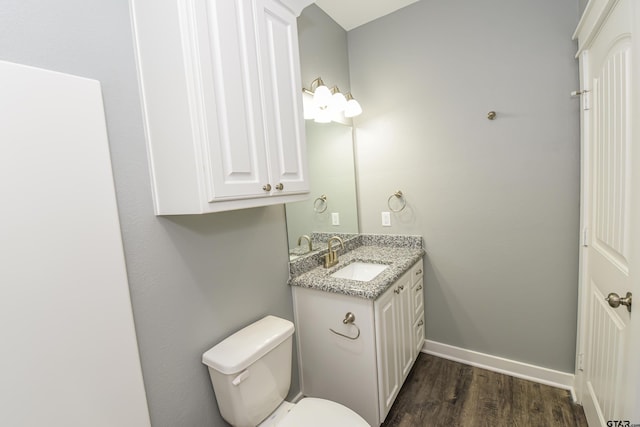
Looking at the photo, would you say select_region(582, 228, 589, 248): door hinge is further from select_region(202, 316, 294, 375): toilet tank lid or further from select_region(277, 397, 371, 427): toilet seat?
select_region(202, 316, 294, 375): toilet tank lid

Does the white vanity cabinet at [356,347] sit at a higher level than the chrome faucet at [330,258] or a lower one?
lower

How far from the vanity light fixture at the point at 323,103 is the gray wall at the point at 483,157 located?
0.29 m

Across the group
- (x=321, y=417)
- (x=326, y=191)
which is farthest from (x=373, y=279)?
(x=326, y=191)

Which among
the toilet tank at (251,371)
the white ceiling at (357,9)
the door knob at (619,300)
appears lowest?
the toilet tank at (251,371)

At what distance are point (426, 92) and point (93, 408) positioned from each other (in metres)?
2.35

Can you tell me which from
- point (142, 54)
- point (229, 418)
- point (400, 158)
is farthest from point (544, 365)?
point (142, 54)

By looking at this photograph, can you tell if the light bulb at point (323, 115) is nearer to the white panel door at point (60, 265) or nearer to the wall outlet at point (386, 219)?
the wall outlet at point (386, 219)

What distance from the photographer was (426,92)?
196cm

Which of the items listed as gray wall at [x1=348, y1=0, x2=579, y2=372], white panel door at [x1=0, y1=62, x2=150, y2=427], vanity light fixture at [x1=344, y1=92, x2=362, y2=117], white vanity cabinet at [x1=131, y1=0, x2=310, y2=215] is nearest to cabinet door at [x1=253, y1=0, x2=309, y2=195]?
white vanity cabinet at [x1=131, y1=0, x2=310, y2=215]

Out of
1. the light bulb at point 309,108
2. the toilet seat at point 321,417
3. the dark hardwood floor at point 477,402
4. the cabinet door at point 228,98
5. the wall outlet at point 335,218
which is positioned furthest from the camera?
the wall outlet at point 335,218

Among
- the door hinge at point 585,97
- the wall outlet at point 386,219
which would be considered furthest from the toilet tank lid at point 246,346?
the door hinge at point 585,97

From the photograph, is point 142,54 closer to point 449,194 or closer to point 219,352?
point 219,352

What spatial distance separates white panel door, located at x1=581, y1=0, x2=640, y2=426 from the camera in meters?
0.92

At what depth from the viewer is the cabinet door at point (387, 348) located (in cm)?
141
